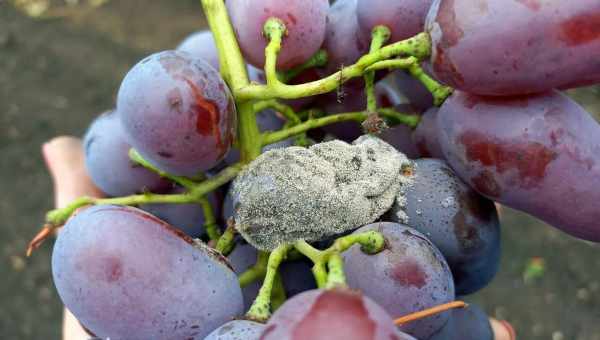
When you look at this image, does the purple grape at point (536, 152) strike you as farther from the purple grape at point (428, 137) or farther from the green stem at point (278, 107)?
the green stem at point (278, 107)

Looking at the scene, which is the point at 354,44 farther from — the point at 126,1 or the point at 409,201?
the point at 126,1

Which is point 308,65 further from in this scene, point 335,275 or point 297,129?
point 335,275

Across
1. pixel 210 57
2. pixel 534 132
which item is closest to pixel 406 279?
pixel 534 132

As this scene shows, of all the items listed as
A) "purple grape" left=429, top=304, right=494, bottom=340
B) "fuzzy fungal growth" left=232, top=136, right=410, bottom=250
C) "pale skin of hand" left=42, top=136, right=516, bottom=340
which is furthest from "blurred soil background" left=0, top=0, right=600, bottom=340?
"fuzzy fungal growth" left=232, top=136, right=410, bottom=250

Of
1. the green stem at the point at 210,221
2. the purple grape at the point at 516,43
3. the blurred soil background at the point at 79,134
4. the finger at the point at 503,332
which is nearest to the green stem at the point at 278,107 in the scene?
the green stem at the point at 210,221

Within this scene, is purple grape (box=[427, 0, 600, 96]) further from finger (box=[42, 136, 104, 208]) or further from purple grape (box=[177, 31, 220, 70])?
finger (box=[42, 136, 104, 208])

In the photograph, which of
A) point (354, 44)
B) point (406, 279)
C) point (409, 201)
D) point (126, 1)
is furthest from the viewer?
point (126, 1)

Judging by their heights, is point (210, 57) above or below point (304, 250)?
above
